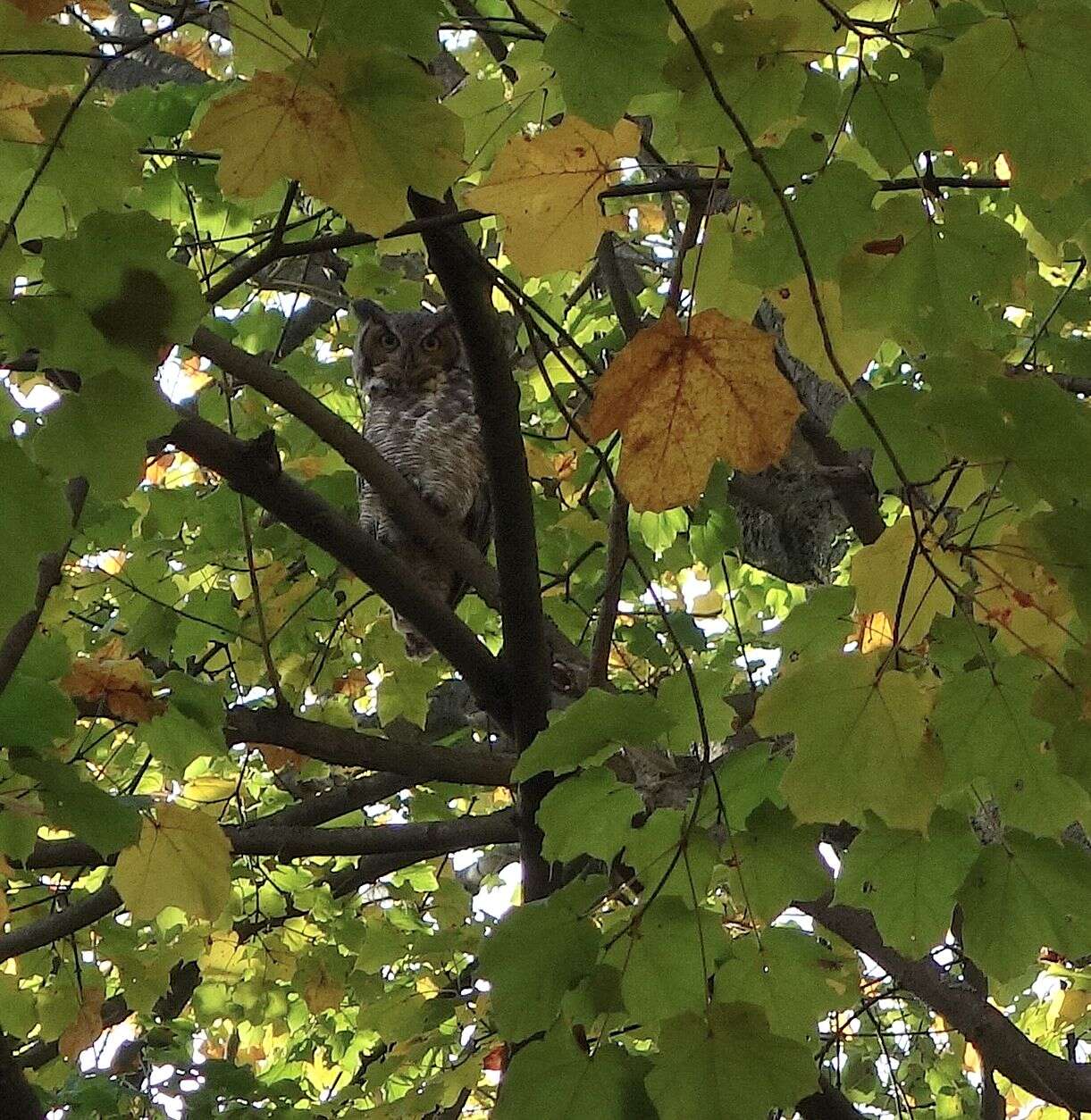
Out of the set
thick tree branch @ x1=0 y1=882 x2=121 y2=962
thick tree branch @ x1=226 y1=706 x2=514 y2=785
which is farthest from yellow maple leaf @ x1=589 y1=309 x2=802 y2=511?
thick tree branch @ x1=0 y1=882 x2=121 y2=962

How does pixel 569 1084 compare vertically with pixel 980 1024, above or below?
below

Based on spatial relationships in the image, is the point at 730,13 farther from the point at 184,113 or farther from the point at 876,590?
the point at 184,113

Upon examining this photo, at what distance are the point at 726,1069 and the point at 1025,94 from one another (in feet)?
2.37

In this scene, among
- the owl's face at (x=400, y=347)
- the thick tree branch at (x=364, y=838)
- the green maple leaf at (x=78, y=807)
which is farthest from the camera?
the owl's face at (x=400, y=347)

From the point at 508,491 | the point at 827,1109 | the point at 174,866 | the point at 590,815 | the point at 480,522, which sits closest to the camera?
the point at 590,815

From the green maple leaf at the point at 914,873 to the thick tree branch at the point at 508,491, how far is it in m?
0.58

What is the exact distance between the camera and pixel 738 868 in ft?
3.52

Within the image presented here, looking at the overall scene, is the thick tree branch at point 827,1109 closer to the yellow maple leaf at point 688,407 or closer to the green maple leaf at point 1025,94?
the yellow maple leaf at point 688,407

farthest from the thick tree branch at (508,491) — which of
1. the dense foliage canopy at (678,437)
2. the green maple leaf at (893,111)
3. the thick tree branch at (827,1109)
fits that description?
the thick tree branch at (827,1109)

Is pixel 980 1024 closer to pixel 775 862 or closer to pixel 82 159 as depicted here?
pixel 775 862

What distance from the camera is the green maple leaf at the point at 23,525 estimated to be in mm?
766

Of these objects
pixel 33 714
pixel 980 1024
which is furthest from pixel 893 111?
pixel 980 1024

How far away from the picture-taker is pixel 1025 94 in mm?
863

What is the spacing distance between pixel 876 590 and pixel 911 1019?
3.74 m
